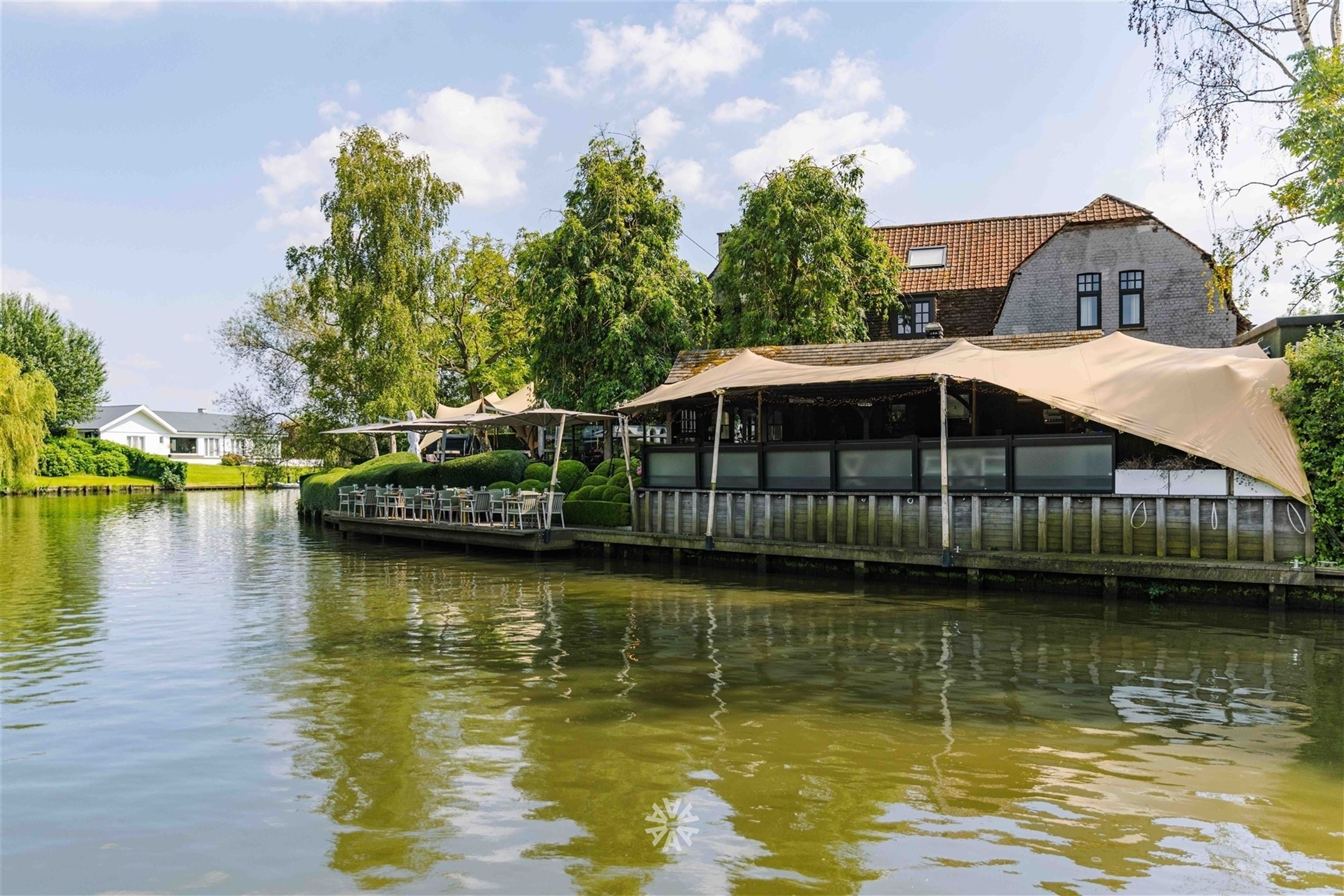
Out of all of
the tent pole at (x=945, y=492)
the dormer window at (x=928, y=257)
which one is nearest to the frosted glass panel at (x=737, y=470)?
the tent pole at (x=945, y=492)

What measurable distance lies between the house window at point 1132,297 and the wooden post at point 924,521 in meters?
16.7

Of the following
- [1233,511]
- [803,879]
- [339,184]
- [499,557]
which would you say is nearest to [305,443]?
[339,184]

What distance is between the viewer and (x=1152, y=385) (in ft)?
53.6

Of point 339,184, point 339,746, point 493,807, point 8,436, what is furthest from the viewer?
point 8,436

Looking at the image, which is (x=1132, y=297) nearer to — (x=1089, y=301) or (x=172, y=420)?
(x=1089, y=301)

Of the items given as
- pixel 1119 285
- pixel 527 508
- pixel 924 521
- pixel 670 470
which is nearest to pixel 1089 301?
pixel 1119 285

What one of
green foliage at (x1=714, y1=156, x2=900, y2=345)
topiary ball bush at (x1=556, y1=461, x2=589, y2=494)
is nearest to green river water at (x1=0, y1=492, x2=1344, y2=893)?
topiary ball bush at (x1=556, y1=461, x2=589, y2=494)

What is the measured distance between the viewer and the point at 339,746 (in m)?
7.90

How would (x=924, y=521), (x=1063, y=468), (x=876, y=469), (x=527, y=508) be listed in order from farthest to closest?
1. (x=527, y=508)
2. (x=876, y=469)
3. (x=924, y=521)
4. (x=1063, y=468)

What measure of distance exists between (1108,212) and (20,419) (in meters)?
49.7

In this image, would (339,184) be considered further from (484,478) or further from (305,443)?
(484,478)

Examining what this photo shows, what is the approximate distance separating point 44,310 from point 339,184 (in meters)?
37.4

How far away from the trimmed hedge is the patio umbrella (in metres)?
Result: 2.59

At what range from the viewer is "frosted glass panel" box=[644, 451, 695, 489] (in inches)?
831
